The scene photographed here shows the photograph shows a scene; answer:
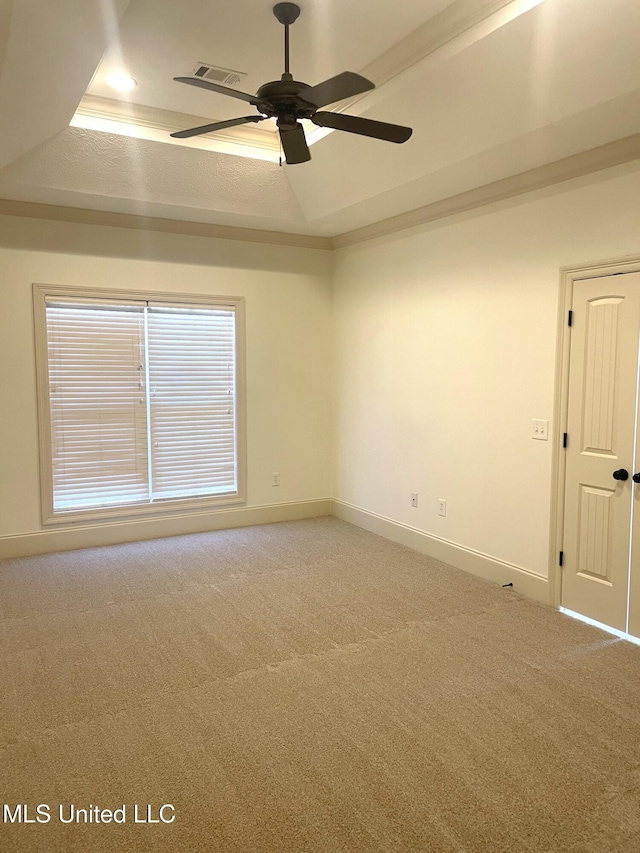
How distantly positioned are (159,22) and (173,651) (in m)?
3.25

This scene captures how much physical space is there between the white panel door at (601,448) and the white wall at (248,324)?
2.86 metres

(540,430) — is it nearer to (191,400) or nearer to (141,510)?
(191,400)

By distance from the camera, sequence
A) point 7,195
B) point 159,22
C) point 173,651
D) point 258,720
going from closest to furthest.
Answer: point 258,720
point 159,22
point 173,651
point 7,195

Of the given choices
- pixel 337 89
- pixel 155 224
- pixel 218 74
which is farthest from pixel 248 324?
pixel 337 89

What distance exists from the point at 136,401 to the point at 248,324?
126 centimetres

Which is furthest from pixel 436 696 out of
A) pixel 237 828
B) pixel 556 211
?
pixel 556 211

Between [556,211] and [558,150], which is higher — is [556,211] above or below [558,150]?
below

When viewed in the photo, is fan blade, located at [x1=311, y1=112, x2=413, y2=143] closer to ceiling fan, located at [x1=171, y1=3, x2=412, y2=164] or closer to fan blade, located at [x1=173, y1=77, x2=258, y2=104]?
ceiling fan, located at [x1=171, y1=3, x2=412, y2=164]

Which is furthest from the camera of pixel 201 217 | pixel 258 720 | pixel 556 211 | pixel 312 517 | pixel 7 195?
pixel 312 517

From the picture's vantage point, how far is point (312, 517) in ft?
20.0

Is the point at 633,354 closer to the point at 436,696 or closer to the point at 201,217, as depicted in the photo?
the point at 436,696

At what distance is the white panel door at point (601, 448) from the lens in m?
3.38

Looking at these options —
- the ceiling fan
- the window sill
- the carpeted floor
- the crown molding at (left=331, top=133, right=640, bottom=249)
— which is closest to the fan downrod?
the ceiling fan

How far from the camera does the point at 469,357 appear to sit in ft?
14.6
